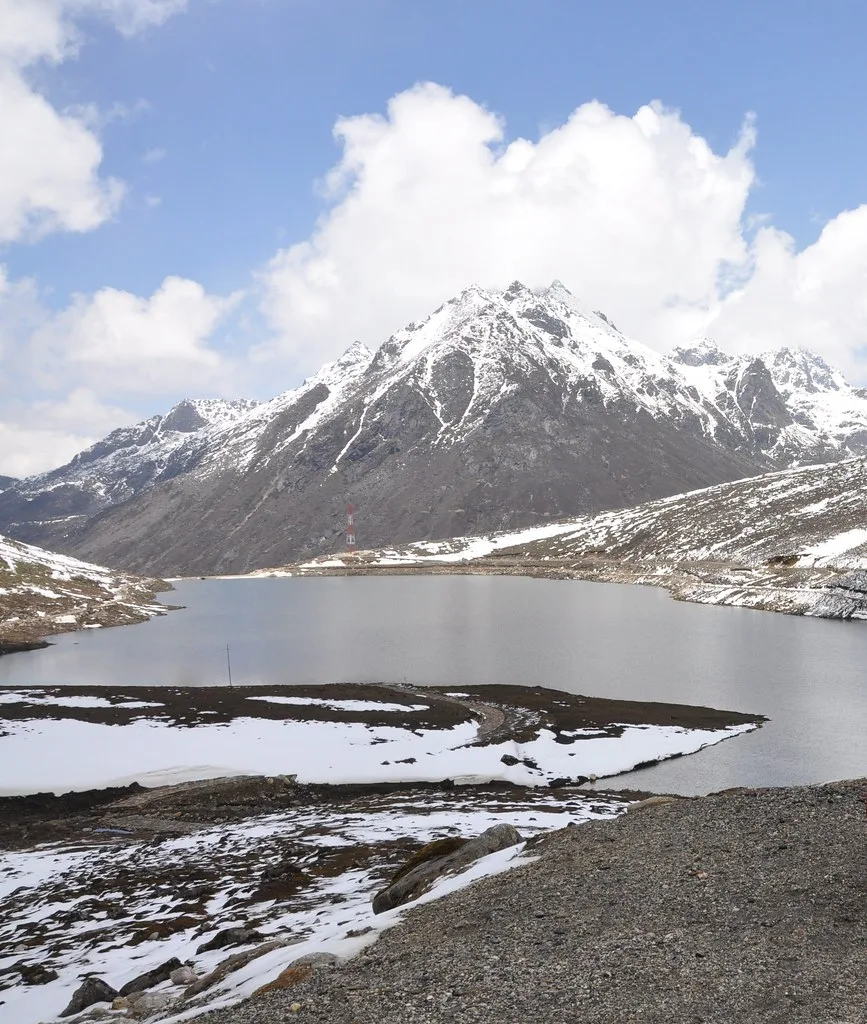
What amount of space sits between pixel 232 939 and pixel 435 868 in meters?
5.64

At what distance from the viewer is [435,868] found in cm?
2027

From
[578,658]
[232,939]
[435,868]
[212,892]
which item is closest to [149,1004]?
[232,939]

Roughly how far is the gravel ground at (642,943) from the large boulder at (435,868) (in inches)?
89.7

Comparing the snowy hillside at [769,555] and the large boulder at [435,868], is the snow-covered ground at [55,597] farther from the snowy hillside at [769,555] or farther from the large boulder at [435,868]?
the snowy hillside at [769,555]

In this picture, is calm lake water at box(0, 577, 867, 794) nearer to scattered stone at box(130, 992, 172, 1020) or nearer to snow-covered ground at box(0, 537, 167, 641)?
snow-covered ground at box(0, 537, 167, 641)

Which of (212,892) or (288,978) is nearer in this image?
(288,978)

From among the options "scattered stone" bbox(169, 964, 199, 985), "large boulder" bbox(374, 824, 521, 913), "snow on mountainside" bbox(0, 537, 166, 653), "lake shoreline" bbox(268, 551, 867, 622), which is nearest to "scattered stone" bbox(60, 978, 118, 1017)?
"scattered stone" bbox(169, 964, 199, 985)

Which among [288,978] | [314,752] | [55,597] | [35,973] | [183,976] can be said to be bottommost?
[314,752]

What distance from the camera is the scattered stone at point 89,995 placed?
1559 cm

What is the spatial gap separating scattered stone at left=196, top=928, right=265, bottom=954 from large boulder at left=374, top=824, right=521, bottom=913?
3175mm

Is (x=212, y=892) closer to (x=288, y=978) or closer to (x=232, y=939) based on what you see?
(x=232, y=939)

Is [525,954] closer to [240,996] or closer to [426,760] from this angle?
[240,996]

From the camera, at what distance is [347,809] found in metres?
34.9

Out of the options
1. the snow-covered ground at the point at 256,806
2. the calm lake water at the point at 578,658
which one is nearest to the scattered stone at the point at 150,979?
the snow-covered ground at the point at 256,806
